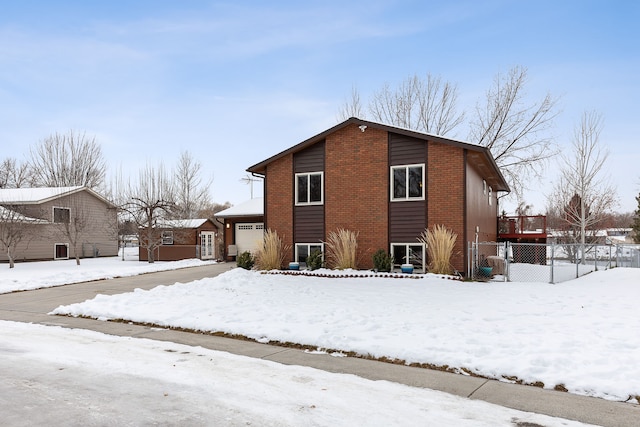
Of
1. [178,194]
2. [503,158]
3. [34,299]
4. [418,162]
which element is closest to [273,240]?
[418,162]

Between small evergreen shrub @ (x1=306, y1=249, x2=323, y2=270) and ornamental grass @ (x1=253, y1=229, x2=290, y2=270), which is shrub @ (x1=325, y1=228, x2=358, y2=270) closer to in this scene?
small evergreen shrub @ (x1=306, y1=249, x2=323, y2=270)

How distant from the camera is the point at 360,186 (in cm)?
1670

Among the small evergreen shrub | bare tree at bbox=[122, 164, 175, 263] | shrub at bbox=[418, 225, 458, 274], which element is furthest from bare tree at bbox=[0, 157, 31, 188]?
shrub at bbox=[418, 225, 458, 274]

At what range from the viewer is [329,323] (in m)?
7.81

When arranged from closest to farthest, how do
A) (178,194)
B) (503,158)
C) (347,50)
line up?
(347,50) < (503,158) < (178,194)

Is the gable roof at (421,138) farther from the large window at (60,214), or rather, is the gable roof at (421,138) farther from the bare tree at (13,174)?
the bare tree at (13,174)

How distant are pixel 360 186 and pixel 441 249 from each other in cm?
414

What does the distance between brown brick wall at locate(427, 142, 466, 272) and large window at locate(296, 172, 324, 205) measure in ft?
14.7

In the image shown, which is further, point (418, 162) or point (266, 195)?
point (266, 195)

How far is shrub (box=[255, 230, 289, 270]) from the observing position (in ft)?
56.6

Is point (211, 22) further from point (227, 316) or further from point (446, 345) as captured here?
point (446, 345)

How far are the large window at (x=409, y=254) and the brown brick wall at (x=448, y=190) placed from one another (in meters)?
1.01

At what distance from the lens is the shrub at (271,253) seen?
17.3 meters

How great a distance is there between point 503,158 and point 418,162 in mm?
15172
